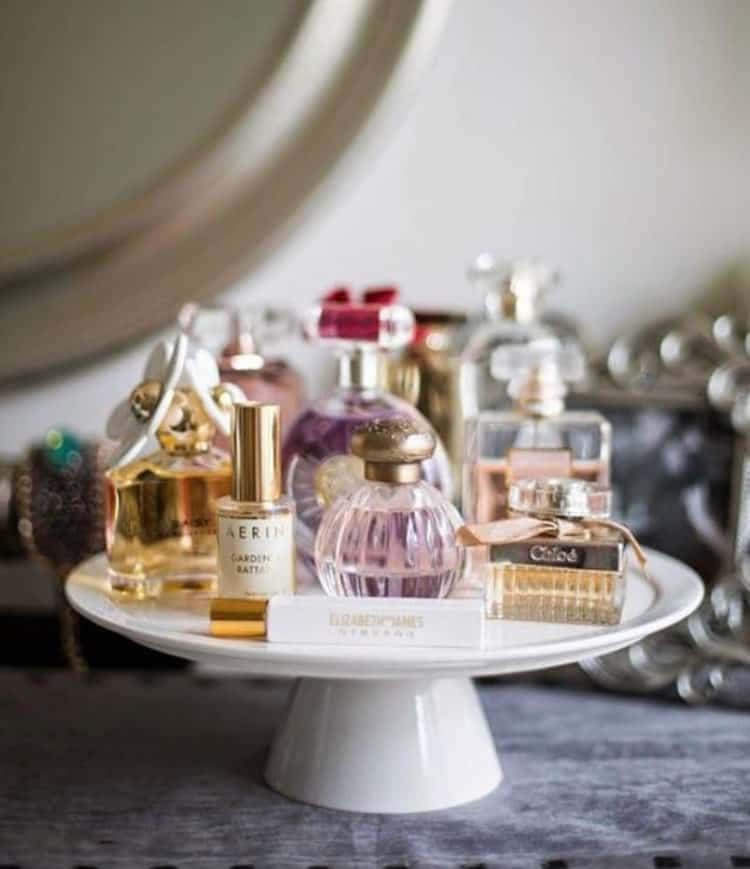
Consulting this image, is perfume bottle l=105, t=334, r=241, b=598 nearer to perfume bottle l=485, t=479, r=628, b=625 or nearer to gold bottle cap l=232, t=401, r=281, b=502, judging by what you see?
gold bottle cap l=232, t=401, r=281, b=502

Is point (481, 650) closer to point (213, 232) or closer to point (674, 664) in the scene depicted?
point (674, 664)

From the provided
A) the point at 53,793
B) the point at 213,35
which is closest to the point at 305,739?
the point at 53,793

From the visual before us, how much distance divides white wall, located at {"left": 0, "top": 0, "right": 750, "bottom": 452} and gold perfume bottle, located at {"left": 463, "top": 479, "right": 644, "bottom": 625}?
29 centimetres

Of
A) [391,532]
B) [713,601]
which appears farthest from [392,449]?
[713,601]

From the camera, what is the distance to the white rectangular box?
0.62 metres

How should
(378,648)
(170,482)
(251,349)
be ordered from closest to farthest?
(378,648), (170,482), (251,349)

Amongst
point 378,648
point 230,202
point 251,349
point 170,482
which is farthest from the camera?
point 230,202

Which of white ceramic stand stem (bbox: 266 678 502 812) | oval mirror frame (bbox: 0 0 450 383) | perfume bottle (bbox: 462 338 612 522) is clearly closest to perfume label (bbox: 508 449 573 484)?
perfume bottle (bbox: 462 338 612 522)

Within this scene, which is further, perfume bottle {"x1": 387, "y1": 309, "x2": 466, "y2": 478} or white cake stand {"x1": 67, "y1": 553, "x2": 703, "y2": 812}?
perfume bottle {"x1": 387, "y1": 309, "x2": 466, "y2": 478}

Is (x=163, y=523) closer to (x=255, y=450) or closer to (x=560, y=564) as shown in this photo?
(x=255, y=450)

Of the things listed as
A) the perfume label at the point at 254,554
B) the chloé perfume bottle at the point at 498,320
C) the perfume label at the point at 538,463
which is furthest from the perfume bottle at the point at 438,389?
the perfume label at the point at 254,554

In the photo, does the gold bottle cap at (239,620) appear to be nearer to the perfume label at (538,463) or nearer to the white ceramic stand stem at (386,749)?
the white ceramic stand stem at (386,749)

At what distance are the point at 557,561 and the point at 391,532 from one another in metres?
0.09

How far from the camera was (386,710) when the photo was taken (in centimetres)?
69
